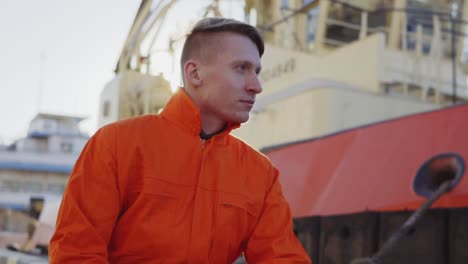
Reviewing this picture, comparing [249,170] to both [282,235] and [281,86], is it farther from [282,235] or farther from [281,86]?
[281,86]

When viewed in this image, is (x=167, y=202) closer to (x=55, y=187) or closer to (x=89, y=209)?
(x=89, y=209)

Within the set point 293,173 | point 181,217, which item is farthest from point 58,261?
point 293,173

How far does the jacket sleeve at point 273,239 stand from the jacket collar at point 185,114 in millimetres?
255

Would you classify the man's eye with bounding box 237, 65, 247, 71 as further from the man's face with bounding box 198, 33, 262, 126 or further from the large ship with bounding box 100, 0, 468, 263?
the large ship with bounding box 100, 0, 468, 263

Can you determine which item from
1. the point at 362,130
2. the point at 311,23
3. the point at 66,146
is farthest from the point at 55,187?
the point at 362,130

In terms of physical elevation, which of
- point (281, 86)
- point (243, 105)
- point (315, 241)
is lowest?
point (315, 241)

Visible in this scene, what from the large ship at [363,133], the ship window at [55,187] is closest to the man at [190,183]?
the large ship at [363,133]

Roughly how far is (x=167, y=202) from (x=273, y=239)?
0.33 m

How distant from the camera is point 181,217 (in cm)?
168

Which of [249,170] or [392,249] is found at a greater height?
[249,170]

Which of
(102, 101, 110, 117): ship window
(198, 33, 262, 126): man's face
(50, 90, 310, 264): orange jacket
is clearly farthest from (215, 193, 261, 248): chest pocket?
(102, 101, 110, 117): ship window

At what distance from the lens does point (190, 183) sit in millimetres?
1729

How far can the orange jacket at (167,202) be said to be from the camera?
5.39ft

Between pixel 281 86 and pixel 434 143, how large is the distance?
397cm
